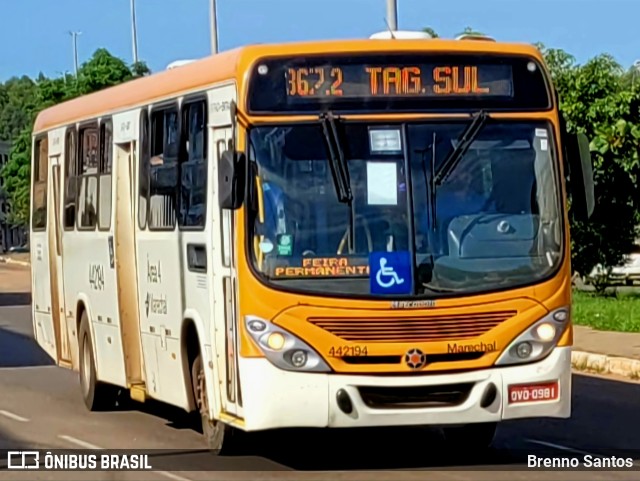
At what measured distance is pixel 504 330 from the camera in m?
10.1

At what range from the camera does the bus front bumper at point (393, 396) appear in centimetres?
992

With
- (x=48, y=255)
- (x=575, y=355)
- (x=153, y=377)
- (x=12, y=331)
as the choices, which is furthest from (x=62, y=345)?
(x=12, y=331)

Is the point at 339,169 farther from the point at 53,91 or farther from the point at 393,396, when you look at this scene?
the point at 53,91

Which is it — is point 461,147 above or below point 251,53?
below

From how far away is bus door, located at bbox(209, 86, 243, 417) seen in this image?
1030 cm

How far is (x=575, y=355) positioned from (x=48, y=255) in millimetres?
6865

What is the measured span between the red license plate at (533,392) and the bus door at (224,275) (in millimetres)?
1875

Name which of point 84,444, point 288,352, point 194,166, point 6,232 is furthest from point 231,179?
point 6,232

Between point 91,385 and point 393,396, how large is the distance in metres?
5.74

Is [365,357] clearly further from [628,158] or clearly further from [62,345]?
[628,158]

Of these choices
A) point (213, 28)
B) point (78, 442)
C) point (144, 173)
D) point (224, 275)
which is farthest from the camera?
point (213, 28)

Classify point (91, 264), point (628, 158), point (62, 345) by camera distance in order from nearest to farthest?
point (91, 264)
point (62, 345)
point (628, 158)

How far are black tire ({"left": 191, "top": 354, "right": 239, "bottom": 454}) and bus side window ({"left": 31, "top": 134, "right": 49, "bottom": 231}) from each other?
5.74 meters

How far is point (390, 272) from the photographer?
998cm
